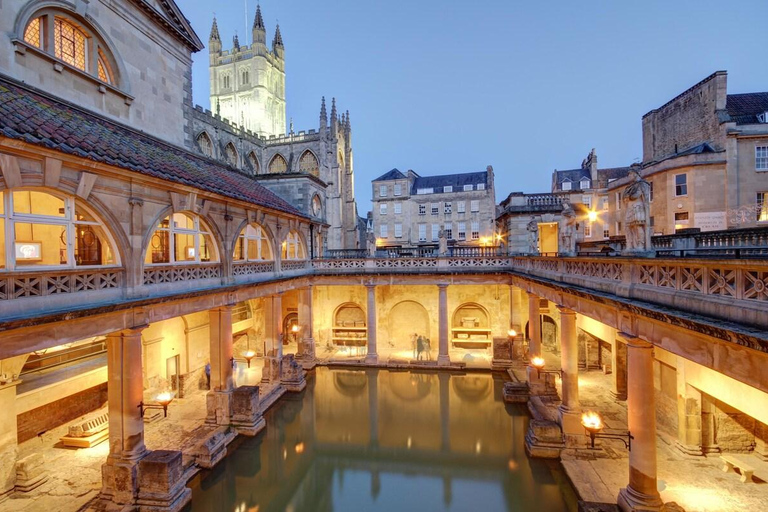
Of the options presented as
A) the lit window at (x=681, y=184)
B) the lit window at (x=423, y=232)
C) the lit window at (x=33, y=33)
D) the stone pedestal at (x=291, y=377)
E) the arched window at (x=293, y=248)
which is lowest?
the stone pedestal at (x=291, y=377)

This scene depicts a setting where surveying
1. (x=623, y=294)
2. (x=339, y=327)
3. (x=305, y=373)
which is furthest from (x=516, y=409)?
(x=339, y=327)

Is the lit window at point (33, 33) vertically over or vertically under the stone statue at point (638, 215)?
over

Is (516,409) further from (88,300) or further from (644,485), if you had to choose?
(88,300)

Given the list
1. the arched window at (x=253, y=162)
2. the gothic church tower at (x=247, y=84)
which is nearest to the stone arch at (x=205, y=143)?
the arched window at (x=253, y=162)

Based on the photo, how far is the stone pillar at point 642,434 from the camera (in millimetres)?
8727

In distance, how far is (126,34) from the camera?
14680 millimetres

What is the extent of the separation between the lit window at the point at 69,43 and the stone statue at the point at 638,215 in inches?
689

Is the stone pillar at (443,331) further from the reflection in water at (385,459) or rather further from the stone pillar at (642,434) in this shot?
the stone pillar at (642,434)

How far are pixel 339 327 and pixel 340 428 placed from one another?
1208cm

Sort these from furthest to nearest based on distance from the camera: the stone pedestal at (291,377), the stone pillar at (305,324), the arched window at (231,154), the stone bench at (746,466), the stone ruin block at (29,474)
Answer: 1. the arched window at (231,154)
2. the stone pillar at (305,324)
3. the stone pedestal at (291,377)
4. the stone ruin block at (29,474)
5. the stone bench at (746,466)

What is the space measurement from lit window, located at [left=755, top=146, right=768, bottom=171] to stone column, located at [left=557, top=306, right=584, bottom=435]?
2156 cm

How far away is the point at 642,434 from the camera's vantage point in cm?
888

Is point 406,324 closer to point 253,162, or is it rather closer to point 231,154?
point 231,154

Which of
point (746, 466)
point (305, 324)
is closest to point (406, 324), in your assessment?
point (305, 324)
